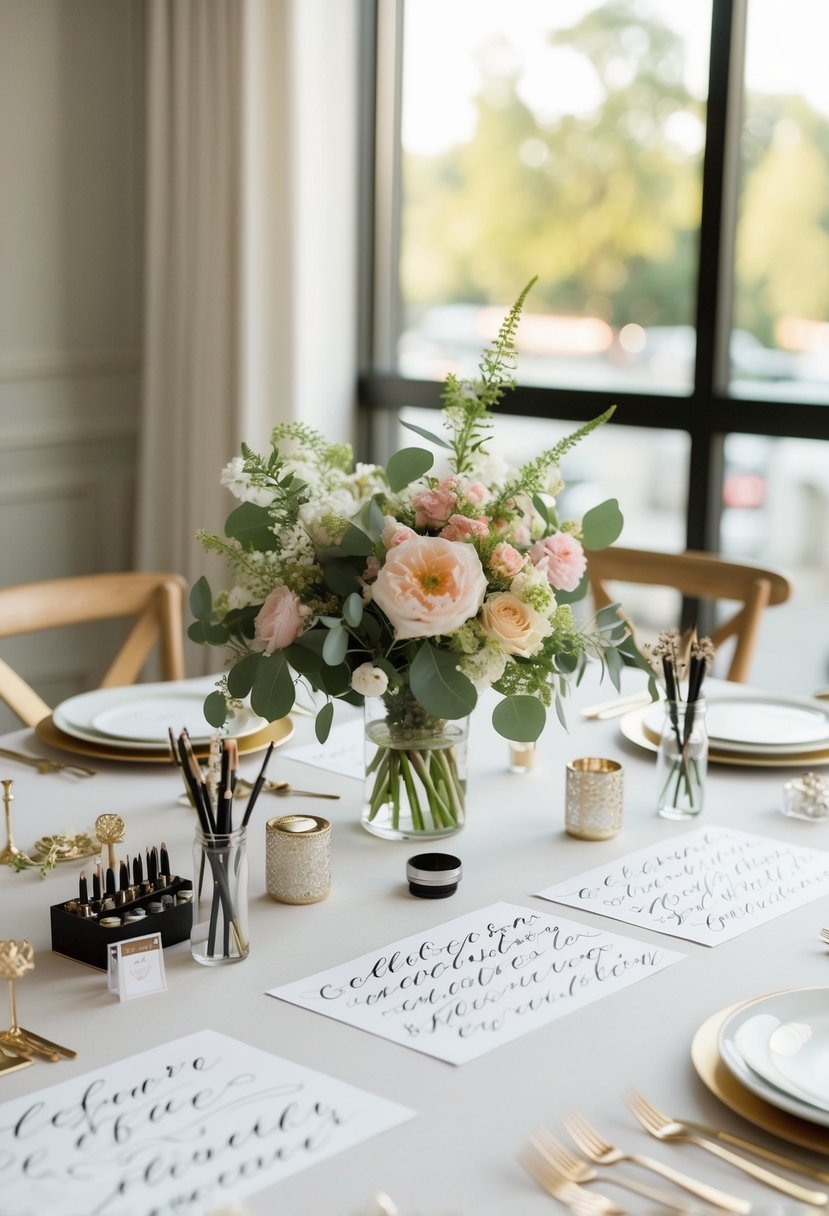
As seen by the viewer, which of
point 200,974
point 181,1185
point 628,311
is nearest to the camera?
point 181,1185

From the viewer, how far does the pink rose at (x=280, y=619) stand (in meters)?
1.41

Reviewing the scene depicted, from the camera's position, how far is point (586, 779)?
4.99 ft

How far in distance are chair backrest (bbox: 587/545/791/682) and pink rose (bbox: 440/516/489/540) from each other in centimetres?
105

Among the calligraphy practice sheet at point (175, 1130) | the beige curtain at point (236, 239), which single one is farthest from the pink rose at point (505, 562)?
the beige curtain at point (236, 239)

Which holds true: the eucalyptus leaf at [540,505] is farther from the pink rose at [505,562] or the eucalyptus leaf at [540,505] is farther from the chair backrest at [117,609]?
the chair backrest at [117,609]

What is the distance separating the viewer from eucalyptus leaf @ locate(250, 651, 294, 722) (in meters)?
1.40

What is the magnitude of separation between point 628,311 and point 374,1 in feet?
3.39

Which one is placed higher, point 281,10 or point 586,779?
point 281,10

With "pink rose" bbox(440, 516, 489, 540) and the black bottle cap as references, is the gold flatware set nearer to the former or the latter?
the black bottle cap

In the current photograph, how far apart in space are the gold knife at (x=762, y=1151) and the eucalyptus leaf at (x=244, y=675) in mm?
647

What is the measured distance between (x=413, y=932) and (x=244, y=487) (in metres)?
0.51

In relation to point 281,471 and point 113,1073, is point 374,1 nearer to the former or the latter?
point 281,471

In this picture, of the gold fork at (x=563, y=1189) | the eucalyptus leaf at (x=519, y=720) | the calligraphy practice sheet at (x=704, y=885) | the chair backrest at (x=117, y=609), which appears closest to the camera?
the gold fork at (x=563, y=1189)

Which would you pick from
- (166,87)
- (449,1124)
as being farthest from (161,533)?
(449,1124)
